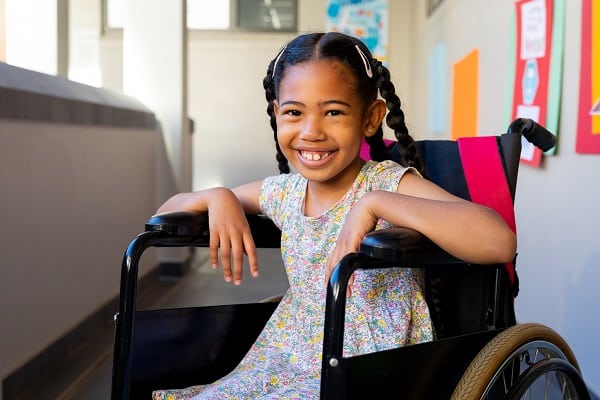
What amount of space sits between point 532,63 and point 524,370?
1658mm

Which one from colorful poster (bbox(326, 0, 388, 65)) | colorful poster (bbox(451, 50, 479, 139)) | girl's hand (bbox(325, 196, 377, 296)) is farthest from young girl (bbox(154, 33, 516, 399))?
colorful poster (bbox(326, 0, 388, 65))

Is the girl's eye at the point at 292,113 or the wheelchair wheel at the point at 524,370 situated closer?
the wheelchair wheel at the point at 524,370

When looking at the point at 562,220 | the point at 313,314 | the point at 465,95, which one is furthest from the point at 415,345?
the point at 465,95

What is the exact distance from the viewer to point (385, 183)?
1.23 metres

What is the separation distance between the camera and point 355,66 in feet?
3.95

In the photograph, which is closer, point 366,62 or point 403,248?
point 403,248

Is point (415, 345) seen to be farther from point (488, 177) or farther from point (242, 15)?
point (242, 15)

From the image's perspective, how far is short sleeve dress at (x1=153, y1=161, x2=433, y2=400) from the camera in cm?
115

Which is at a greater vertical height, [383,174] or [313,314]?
[383,174]

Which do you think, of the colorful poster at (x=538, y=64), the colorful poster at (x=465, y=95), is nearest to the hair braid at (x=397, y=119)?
the colorful poster at (x=538, y=64)

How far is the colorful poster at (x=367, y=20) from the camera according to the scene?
6348 millimetres

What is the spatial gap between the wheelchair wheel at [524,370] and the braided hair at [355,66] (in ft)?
1.22

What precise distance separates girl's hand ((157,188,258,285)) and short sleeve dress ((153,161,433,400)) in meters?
0.08

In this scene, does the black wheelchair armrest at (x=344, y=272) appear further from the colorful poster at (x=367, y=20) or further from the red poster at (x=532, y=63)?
the colorful poster at (x=367, y=20)
